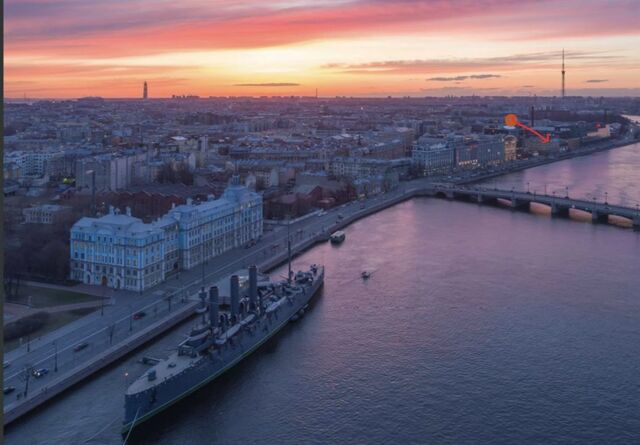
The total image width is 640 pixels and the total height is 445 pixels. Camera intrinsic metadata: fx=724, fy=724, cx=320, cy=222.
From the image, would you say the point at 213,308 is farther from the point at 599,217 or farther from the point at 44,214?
the point at 599,217

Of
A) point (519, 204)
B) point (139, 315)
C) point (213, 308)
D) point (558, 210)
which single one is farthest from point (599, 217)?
point (139, 315)

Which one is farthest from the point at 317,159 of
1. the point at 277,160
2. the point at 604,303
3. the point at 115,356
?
the point at 115,356

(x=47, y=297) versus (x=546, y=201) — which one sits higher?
(x=546, y=201)

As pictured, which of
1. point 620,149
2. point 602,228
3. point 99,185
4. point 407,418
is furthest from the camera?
point 620,149

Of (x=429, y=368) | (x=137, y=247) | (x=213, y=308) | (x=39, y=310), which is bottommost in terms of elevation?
(x=429, y=368)

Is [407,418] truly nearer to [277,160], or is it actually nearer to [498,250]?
[498,250]

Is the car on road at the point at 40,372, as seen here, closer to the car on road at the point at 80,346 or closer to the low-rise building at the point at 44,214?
the car on road at the point at 80,346

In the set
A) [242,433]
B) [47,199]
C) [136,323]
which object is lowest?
[242,433]

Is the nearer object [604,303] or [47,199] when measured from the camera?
[604,303]
